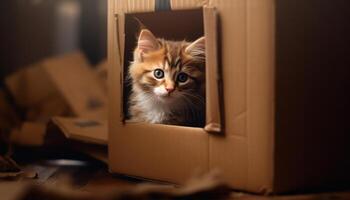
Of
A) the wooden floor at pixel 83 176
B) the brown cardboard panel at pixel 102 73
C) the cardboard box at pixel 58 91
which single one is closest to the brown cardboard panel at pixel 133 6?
the wooden floor at pixel 83 176

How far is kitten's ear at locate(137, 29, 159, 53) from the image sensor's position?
2.72ft

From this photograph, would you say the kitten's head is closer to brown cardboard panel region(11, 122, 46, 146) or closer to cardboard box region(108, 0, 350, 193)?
cardboard box region(108, 0, 350, 193)

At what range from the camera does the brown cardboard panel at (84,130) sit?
982mm

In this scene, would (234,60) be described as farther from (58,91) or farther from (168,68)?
(58,91)

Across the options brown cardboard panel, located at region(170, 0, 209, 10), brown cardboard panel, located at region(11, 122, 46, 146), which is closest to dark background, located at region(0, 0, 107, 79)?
brown cardboard panel, located at region(11, 122, 46, 146)

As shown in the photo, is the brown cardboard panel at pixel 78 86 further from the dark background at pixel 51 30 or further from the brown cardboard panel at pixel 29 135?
the dark background at pixel 51 30

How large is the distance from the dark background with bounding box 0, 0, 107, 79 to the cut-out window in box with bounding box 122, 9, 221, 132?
2.65 ft

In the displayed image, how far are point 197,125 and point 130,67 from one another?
0.18 meters

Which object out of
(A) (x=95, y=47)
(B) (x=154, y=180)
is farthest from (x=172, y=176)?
(A) (x=95, y=47)

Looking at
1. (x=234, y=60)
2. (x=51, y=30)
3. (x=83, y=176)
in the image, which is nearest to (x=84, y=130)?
(x=83, y=176)

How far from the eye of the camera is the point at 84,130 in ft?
3.39

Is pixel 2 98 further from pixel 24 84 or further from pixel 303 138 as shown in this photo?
pixel 303 138

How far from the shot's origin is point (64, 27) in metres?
1.64

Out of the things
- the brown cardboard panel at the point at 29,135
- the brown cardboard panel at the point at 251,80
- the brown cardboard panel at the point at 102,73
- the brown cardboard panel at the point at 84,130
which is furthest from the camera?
the brown cardboard panel at the point at 102,73
